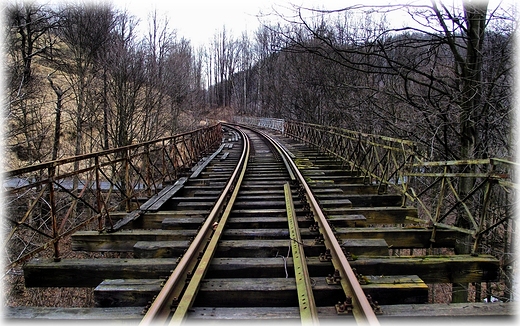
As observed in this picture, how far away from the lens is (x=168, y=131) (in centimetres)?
2459

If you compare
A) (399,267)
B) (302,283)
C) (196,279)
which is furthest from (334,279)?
(196,279)

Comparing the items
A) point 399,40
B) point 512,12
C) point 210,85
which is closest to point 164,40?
point 399,40

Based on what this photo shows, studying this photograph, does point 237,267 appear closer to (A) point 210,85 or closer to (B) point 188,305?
(B) point 188,305

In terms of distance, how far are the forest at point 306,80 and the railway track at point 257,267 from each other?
3.28 metres

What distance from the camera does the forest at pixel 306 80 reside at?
7.24 m

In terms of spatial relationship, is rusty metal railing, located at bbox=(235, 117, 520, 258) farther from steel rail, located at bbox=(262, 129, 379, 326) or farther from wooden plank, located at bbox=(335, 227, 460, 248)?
steel rail, located at bbox=(262, 129, 379, 326)

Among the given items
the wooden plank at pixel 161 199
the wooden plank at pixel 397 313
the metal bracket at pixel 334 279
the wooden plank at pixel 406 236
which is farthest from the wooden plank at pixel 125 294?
the wooden plank at pixel 161 199

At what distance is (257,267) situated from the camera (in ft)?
12.2

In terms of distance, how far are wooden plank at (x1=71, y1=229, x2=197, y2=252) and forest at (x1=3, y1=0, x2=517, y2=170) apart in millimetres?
4870

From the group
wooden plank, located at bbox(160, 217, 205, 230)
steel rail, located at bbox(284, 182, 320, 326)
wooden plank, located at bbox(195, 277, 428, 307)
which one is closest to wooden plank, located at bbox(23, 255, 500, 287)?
steel rail, located at bbox(284, 182, 320, 326)

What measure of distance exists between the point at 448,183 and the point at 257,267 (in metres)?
3.31

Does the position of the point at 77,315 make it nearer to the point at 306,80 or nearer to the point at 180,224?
the point at 180,224

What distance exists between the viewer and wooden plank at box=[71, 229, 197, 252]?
481 centimetres

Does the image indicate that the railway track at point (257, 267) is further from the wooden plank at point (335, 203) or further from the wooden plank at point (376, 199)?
the wooden plank at point (376, 199)
